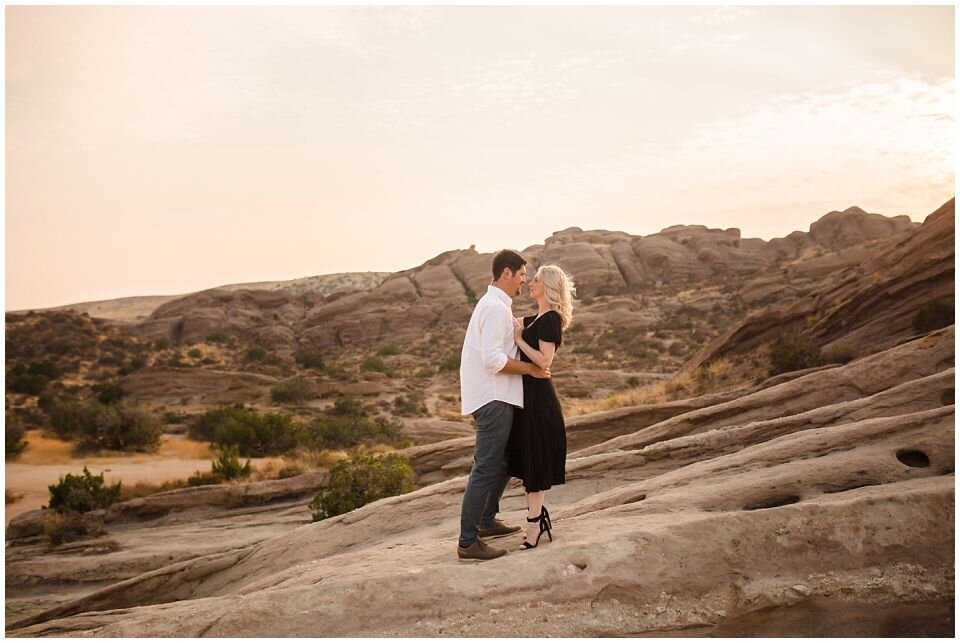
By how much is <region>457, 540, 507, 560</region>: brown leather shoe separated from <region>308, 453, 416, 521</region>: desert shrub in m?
6.40

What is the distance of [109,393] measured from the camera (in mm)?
29984

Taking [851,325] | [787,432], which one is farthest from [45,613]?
[851,325]

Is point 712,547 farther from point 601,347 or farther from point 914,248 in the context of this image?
point 601,347

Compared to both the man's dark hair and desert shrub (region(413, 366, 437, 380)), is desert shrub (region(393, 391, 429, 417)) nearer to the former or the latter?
desert shrub (region(413, 366, 437, 380))

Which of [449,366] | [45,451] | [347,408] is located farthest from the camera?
[449,366]

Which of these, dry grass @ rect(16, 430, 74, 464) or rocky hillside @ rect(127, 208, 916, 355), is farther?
rocky hillside @ rect(127, 208, 916, 355)

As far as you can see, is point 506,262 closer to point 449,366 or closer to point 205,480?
point 205,480

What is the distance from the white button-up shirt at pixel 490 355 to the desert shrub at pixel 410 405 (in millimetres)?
21908

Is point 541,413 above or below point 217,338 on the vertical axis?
below

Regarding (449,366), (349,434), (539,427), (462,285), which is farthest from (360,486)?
(462,285)

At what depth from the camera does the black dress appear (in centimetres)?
533

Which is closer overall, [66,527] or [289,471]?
[66,527]

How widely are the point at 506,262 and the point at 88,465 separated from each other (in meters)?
18.1

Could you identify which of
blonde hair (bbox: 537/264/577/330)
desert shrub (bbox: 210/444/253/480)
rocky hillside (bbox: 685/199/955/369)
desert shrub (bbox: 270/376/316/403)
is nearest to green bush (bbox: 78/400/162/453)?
desert shrub (bbox: 210/444/253/480)
